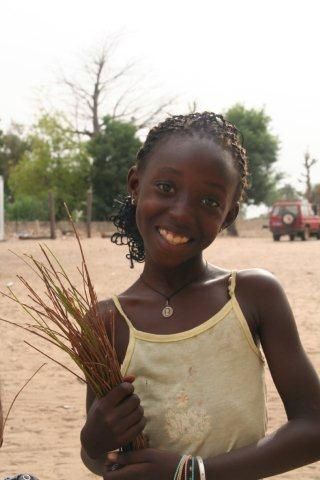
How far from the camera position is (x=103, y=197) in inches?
1510

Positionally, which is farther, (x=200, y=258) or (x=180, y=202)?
(x=200, y=258)

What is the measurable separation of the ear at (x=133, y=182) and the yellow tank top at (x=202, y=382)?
1.17 ft

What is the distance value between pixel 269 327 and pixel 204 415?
239 mm

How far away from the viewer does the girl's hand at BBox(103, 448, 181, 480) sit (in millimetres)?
1525

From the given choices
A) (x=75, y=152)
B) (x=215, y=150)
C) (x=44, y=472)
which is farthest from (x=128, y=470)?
(x=75, y=152)

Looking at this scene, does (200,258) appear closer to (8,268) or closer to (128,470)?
(128,470)

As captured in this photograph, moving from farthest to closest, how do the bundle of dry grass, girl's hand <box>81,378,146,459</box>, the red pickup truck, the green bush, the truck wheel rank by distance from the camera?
the green bush, the truck wheel, the red pickup truck, the bundle of dry grass, girl's hand <box>81,378,146,459</box>

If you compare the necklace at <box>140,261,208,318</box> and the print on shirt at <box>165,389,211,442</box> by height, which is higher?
the necklace at <box>140,261,208,318</box>

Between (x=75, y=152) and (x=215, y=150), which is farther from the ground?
(x=75, y=152)

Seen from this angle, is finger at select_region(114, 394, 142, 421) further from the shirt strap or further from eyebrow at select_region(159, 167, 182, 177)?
eyebrow at select_region(159, 167, 182, 177)

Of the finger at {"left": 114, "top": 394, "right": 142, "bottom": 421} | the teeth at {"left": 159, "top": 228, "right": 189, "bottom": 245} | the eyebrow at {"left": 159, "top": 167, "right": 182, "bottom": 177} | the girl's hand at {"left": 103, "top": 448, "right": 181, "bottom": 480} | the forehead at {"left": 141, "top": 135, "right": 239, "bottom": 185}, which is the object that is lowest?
the girl's hand at {"left": 103, "top": 448, "right": 181, "bottom": 480}

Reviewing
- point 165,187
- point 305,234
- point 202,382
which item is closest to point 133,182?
point 165,187

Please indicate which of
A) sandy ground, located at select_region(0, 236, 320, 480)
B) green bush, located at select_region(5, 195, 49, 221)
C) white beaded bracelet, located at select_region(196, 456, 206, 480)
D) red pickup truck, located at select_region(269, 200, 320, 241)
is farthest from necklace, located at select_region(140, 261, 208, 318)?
green bush, located at select_region(5, 195, 49, 221)

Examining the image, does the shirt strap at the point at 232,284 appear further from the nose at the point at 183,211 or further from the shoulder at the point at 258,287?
the nose at the point at 183,211
